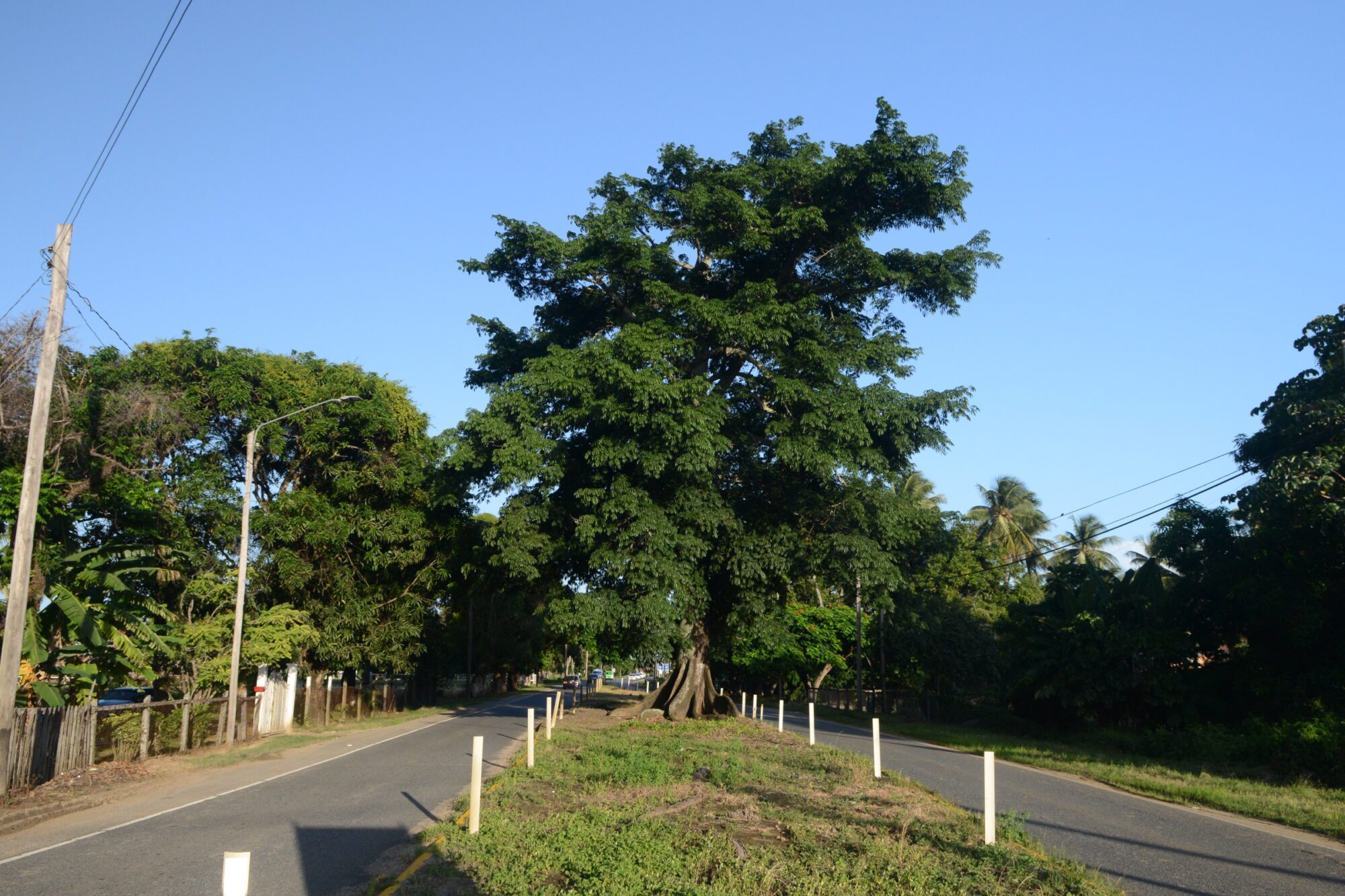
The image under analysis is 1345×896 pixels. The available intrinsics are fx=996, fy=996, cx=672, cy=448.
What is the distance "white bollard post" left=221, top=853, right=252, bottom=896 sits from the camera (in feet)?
15.3

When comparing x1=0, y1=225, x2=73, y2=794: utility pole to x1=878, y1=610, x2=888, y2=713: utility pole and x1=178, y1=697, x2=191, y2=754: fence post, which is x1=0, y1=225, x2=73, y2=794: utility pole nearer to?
x1=178, y1=697, x2=191, y2=754: fence post

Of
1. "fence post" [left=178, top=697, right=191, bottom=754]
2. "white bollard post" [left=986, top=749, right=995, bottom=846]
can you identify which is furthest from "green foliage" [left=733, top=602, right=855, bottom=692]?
"white bollard post" [left=986, top=749, right=995, bottom=846]

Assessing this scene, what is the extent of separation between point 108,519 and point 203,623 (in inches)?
154

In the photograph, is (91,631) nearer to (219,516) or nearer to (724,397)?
(219,516)

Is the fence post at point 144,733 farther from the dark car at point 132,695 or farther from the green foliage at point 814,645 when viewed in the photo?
the green foliage at point 814,645

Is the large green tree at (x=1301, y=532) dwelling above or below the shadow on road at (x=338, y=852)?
above

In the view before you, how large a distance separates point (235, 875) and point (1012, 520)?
209 ft

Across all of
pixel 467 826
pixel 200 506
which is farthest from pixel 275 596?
pixel 467 826

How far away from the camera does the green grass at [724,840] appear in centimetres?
812

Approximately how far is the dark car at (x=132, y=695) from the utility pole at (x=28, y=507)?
488 inches

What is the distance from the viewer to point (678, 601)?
2655 centimetres

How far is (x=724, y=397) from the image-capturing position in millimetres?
29047

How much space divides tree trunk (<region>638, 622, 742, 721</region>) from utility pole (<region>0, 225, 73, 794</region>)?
18.8 meters

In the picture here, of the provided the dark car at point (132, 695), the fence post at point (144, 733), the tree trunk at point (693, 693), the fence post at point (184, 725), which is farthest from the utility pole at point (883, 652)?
the fence post at point (144, 733)
